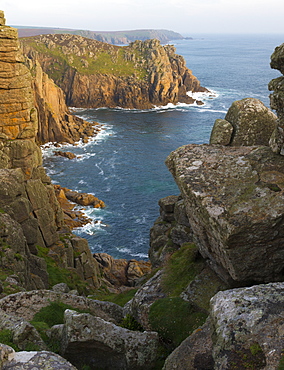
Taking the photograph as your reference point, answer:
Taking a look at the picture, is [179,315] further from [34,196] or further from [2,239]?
[34,196]

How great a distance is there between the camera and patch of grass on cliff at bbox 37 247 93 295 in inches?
1638

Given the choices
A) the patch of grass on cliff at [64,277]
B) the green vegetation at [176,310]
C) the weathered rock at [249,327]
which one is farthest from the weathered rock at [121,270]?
the weathered rock at [249,327]

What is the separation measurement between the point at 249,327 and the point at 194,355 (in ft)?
10.8

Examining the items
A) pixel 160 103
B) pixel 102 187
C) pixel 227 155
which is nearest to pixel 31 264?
pixel 227 155

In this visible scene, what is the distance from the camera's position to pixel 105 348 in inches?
637

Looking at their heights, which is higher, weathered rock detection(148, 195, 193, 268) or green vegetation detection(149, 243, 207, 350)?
green vegetation detection(149, 243, 207, 350)

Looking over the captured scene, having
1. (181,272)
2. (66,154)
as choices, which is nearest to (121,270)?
(181,272)

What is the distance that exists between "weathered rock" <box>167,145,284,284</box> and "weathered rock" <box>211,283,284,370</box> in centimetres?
419

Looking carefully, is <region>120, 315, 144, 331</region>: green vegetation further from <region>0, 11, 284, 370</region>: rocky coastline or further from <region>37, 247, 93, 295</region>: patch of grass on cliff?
<region>37, 247, 93, 295</region>: patch of grass on cliff

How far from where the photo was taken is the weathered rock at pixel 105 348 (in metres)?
16.1

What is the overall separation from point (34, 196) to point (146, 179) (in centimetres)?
5309

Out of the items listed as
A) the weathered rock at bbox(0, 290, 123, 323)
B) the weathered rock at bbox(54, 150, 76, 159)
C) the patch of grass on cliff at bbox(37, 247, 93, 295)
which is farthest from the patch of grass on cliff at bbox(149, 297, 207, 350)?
the weathered rock at bbox(54, 150, 76, 159)

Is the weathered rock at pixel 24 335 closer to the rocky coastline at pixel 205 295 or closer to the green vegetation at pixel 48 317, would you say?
the rocky coastline at pixel 205 295

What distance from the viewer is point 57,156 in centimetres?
11712
